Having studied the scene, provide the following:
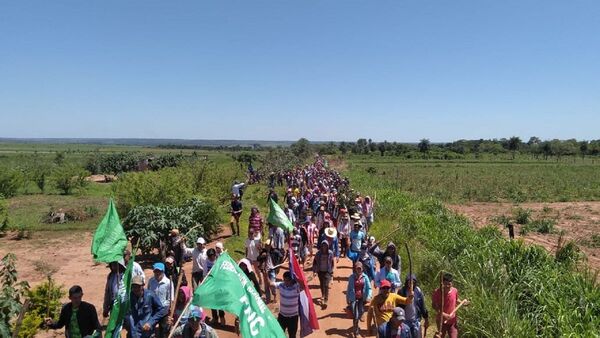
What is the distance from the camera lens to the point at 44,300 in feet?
26.1

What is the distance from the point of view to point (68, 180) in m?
29.9

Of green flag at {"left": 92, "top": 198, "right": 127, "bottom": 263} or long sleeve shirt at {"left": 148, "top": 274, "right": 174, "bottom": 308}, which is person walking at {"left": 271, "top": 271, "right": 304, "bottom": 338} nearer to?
long sleeve shirt at {"left": 148, "top": 274, "right": 174, "bottom": 308}

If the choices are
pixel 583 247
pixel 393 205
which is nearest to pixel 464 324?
pixel 393 205

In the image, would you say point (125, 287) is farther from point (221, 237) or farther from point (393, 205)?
point (393, 205)

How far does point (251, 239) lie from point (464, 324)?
182 inches

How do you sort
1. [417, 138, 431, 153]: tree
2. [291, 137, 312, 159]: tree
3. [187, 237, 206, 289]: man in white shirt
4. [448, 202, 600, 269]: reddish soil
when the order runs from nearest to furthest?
1. [187, 237, 206, 289]: man in white shirt
2. [448, 202, 600, 269]: reddish soil
3. [291, 137, 312, 159]: tree
4. [417, 138, 431, 153]: tree

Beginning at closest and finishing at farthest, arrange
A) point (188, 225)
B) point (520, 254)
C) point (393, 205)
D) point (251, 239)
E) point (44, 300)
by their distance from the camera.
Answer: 1. point (44, 300)
2. point (251, 239)
3. point (520, 254)
4. point (188, 225)
5. point (393, 205)

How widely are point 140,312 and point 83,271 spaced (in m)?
7.74

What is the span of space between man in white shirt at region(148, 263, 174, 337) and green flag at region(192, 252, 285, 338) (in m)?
1.99

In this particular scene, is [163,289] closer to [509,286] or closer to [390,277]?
[390,277]

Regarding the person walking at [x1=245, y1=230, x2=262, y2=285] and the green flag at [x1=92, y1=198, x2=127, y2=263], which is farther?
the person walking at [x1=245, y1=230, x2=262, y2=285]

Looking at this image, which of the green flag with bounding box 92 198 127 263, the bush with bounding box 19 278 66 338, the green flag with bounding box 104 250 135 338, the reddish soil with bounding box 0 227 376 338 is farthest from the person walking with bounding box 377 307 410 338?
the bush with bounding box 19 278 66 338

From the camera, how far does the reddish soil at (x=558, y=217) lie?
59.8 feet

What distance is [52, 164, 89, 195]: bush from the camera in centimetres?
2991
